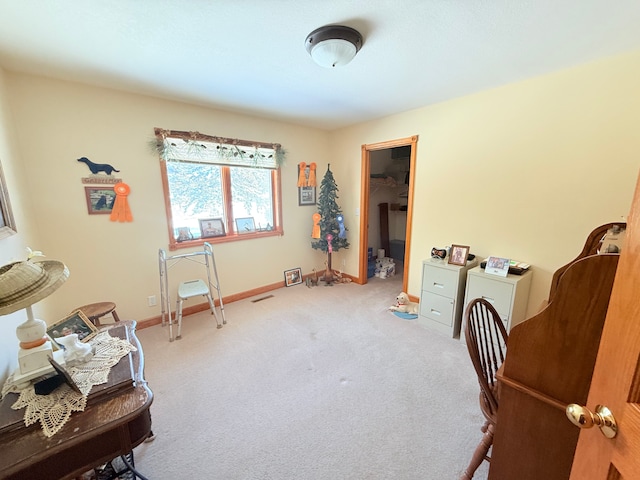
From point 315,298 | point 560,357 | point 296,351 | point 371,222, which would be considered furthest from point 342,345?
point 371,222

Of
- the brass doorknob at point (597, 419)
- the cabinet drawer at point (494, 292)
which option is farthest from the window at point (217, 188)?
the brass doorknob at point (597, 419)

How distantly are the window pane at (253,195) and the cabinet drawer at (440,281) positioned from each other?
2.16 m

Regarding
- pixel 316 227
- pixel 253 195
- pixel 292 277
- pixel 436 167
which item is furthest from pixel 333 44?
pixel 292 277

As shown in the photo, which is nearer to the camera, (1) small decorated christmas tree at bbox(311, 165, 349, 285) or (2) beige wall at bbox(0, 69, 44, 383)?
(2) beige wall at bbox(0, 69, 44, 383)

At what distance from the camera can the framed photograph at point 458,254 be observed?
260 centimetres

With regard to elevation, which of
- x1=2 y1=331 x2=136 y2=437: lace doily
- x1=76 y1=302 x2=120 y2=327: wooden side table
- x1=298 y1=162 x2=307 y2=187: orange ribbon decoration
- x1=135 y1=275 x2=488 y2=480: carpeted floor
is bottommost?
x1=135 y1=275 x2=488 y2=480: carpeted floor

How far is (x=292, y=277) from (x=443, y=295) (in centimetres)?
215

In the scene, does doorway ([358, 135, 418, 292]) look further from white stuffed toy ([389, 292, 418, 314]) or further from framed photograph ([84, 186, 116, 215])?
framed photograph ([84, 186, 116, 215])

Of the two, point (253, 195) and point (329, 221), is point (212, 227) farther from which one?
point (329, 221)

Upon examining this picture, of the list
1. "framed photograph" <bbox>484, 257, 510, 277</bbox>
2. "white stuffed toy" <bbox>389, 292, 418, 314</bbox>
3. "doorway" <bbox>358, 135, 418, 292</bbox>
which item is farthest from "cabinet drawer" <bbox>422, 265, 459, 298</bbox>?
"doorway" <bbox>358, 135, 418, 292</bbox>

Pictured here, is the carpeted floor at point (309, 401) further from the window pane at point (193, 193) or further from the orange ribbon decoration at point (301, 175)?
the orange ribbon decoration at point (301, 175)

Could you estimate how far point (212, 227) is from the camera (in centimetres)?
317

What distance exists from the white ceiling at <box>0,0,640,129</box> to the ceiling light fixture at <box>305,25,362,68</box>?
5 centimetres

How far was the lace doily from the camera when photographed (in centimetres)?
82
